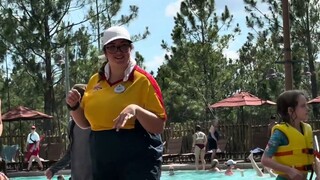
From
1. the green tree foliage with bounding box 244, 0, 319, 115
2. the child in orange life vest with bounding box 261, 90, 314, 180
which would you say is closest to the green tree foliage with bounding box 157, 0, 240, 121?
the green tree foliage with bounding box 244, 0, 319, 115

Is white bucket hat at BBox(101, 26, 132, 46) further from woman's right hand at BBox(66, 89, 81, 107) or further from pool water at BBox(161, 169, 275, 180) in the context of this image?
pool water at BBox(161, 169, 275, 180)

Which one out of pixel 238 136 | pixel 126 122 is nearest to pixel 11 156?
pixel 238 136

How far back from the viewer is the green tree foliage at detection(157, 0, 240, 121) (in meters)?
32.6

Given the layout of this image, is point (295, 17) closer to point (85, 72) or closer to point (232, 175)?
point (85, 72)

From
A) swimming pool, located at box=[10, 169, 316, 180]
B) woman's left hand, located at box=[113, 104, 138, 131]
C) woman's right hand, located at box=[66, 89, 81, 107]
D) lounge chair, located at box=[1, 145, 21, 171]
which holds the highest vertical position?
woman's right hand, located at box=[66, 89, 81, 107]

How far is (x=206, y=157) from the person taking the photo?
21891 mm

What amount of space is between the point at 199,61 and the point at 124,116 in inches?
1192

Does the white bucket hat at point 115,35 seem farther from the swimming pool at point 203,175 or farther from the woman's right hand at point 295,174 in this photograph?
the swimming pool at point 203,175

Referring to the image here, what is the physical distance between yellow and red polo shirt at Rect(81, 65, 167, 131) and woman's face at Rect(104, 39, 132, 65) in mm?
76

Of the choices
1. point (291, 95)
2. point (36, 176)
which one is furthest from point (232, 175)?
point (291, 95)

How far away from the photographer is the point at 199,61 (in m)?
33.1

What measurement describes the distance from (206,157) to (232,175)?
4.47 metres

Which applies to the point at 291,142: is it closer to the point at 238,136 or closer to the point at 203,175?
the point at 203,175

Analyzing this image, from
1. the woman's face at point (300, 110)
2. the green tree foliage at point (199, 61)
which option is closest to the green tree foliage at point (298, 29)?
the green tree foliage at point (199, 61)
